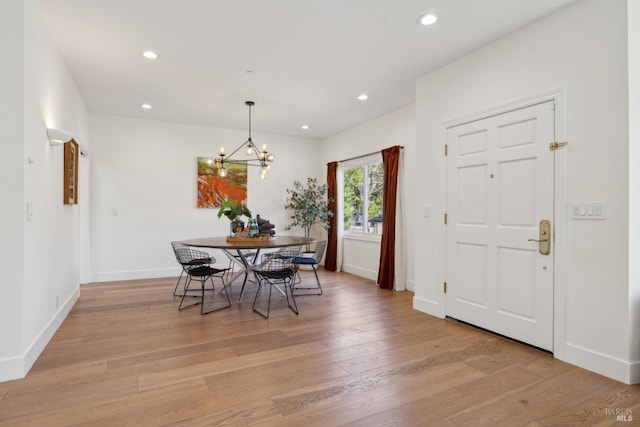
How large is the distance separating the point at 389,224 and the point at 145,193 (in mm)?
4107

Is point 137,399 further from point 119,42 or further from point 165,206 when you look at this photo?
point 165,206

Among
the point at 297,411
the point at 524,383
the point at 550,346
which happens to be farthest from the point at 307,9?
the point at 550,346

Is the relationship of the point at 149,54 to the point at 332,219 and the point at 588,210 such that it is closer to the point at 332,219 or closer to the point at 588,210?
the point at 588,210

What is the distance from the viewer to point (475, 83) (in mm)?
3334

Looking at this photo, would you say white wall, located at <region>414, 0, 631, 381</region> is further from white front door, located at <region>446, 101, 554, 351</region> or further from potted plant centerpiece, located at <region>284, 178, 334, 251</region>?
potted plant centerpiece, located at <region>284, 178, 334, 251</region>

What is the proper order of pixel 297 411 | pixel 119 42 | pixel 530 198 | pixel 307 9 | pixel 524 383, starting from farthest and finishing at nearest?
pixel 119 42
pixel 530 198
pixel 307 9
pixel 524 383
pixel 297 411

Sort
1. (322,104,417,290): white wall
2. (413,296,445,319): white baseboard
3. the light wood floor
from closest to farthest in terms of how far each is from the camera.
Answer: the light wood floor < (413,296,445,319): white baseboard < (322,104,417,290): white wall

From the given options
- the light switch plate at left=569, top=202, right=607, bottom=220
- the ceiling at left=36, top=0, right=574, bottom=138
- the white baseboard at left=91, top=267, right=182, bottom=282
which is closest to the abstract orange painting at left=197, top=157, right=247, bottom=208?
the white baseboard at left=91, top=267, right=182, bottom=282

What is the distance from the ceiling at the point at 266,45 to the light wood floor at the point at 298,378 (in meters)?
2.72

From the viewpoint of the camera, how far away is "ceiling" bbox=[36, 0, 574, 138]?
2.67 meters

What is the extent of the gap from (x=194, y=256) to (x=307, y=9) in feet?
10.5

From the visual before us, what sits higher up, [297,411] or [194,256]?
[194,256]

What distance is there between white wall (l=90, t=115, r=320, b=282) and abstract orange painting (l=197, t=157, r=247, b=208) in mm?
115

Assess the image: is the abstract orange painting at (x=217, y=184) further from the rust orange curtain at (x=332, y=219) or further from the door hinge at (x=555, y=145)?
the door hinge at (x=555, y=145)
